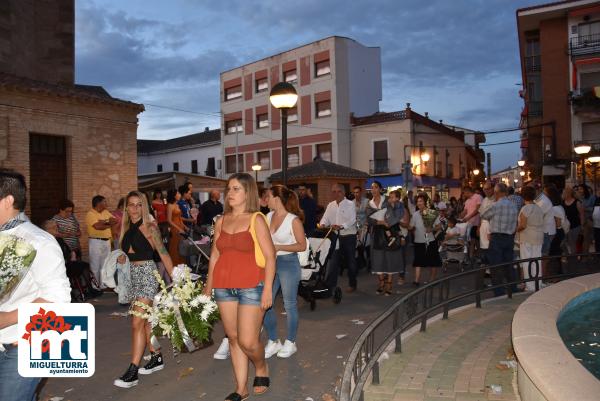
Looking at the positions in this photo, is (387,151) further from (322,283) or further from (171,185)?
(322,283)

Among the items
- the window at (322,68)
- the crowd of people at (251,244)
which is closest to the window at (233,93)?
the window at (322,68)

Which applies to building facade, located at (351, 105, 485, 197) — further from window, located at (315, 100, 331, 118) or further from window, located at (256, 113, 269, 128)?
window, located at (256, 113, 269, 128)

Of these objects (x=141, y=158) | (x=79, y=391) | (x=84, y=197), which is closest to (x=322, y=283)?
(x=79, y=391)

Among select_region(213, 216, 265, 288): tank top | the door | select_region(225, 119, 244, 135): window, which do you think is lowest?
select_region(213, 216, 265, 288): tank top

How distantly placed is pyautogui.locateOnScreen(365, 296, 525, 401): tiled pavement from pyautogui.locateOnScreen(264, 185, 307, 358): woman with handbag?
121 centimetres

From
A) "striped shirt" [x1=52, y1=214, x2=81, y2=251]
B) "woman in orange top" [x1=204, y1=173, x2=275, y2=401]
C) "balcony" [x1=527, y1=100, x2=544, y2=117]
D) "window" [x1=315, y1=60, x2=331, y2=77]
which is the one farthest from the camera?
"window" [x1=315, y1=60, x2=331, y2=77]

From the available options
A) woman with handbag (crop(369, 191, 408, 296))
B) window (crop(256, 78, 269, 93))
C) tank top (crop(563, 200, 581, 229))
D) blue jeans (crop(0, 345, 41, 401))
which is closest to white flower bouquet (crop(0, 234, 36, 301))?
blue jeans (crop(0, 345, 41, 401))

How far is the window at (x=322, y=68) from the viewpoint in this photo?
125ft

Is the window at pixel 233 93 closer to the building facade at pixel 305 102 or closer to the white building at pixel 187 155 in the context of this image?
the building facade at pixel 305 102

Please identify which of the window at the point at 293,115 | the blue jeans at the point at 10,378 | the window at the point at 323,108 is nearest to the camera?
the blue jeans at the point at 10,378

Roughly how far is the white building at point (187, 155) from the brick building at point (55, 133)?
2997cm

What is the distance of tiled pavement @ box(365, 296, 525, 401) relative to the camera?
14.4ft

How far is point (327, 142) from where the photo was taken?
38469 mm

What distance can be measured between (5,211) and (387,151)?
3530cm
